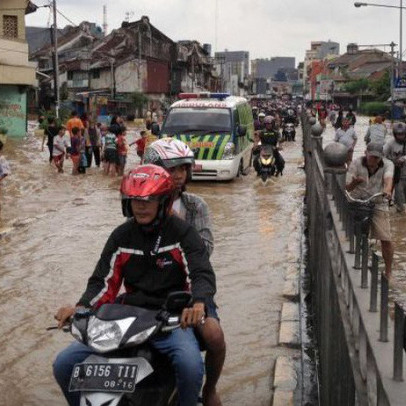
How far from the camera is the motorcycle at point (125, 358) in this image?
3188 mm

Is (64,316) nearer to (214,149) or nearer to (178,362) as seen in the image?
(178,362)

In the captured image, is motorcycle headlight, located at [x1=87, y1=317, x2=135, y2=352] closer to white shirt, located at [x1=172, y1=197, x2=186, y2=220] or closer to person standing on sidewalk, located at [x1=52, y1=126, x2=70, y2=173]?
white shirt, located at [x1=172, y1=197, x2=186, y2=220]

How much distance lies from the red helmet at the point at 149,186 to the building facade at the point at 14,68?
30723 mm

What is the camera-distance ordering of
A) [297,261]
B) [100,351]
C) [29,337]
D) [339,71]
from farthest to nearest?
[339,71]
[297,261]
[29,337]
[100,351]

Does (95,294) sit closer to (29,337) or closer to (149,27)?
(29,337)

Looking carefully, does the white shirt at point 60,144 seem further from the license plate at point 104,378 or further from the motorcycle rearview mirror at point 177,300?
the license plate at point 104,378

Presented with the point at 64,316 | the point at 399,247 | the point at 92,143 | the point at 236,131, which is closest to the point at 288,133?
the point at 92,143

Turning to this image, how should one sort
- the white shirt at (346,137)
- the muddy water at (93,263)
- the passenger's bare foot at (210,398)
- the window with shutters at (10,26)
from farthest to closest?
the window with shutters at (10,26) < the white shirt at (346,137) < the muddy water at (93,263) < the passenger's bare foot at (210,398)

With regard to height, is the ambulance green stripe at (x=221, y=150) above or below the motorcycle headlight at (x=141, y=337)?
below

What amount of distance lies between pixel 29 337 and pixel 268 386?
237 cm

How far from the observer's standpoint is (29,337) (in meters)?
6.74

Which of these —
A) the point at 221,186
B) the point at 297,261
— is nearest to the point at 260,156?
the point at 221,186

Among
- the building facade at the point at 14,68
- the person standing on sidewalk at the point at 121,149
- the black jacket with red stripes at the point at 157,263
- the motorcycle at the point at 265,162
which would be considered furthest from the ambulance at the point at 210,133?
the building facade at the point at 14,68

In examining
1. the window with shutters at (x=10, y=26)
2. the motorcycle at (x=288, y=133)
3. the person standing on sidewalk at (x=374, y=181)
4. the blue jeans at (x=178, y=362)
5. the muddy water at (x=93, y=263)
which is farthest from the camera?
the motorcycle at (x=288, y=133)
